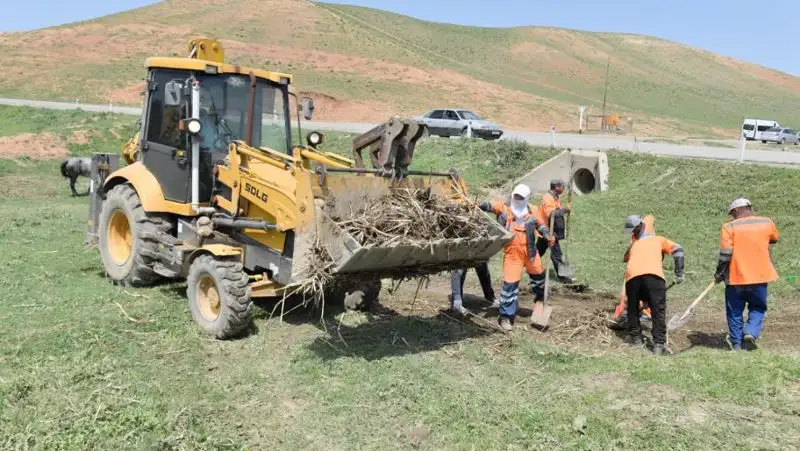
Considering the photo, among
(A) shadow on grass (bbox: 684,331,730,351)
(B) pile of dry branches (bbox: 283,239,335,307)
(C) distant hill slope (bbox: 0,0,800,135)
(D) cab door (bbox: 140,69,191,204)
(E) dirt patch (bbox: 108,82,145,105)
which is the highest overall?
(C) distant hill slope (bbox: 0,0,800,135)

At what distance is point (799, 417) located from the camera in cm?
495

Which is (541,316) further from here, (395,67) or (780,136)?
(395,67)

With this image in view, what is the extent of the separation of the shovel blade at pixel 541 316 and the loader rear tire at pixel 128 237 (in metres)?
4.47

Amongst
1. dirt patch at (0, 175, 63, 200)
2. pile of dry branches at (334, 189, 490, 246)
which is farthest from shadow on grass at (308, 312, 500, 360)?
dirt patch at (0, 175, 63, 200)

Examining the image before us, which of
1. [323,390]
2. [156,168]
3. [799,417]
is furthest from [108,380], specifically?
[799,417]

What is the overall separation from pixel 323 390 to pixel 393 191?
210cm

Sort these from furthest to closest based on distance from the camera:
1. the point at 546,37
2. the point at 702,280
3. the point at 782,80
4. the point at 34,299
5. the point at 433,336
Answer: the point at 782,80 → the point at 546,37 → the point at 702,280 → the point at 34,299 → the point at 433,336

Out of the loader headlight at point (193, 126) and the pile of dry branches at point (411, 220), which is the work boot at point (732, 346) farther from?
the loader headlight at point (193, 126)

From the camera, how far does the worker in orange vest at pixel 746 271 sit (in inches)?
289

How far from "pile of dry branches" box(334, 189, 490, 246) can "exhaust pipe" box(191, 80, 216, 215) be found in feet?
7.37

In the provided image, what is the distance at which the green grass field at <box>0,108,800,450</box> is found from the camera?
487 cm

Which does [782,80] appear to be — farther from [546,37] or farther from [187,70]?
[187,70]

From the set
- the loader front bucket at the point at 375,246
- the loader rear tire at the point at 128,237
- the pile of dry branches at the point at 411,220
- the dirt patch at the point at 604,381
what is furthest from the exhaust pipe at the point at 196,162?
the dirt patch at the point at 604,381

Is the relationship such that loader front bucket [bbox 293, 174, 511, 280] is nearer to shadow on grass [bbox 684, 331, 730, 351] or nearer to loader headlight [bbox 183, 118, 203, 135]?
loader headlight [bbox 183, 118, 203, 135]
